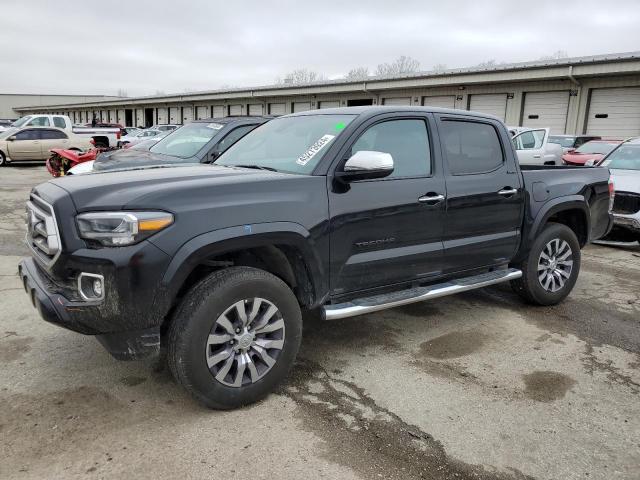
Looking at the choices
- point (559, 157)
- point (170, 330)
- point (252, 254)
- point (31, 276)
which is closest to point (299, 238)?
point (252, 254)

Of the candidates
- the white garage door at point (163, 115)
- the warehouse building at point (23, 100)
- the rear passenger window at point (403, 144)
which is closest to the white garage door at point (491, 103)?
the rear passenger window at point (403, 144)

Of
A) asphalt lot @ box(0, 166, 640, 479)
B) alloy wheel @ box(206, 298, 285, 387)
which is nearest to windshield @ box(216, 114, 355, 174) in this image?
alloy wheel @ box(206, 298, 285, 387)

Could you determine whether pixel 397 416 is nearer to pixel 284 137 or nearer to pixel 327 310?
pixel 327 310

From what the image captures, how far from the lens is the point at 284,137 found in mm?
4367

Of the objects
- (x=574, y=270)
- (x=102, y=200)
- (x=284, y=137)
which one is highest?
(x=284, y=137)

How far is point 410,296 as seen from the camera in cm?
404

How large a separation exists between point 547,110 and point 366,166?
2186cm

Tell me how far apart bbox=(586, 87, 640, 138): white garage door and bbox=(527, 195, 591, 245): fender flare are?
1745 centimetres

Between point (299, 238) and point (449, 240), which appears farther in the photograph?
point (449, 240)

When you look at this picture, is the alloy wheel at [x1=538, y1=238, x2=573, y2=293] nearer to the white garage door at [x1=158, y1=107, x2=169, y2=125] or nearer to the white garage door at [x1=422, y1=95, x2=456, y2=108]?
the white garage door at [x1=422, y1=95, x2=456, y2=108]

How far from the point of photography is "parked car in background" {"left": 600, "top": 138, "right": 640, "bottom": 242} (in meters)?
8.10

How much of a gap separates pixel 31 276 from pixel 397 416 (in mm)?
2406

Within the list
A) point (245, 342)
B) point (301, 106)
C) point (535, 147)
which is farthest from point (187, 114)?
point (245, 342)

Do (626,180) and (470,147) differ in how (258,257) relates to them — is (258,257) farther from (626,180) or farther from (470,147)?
(626,180)
